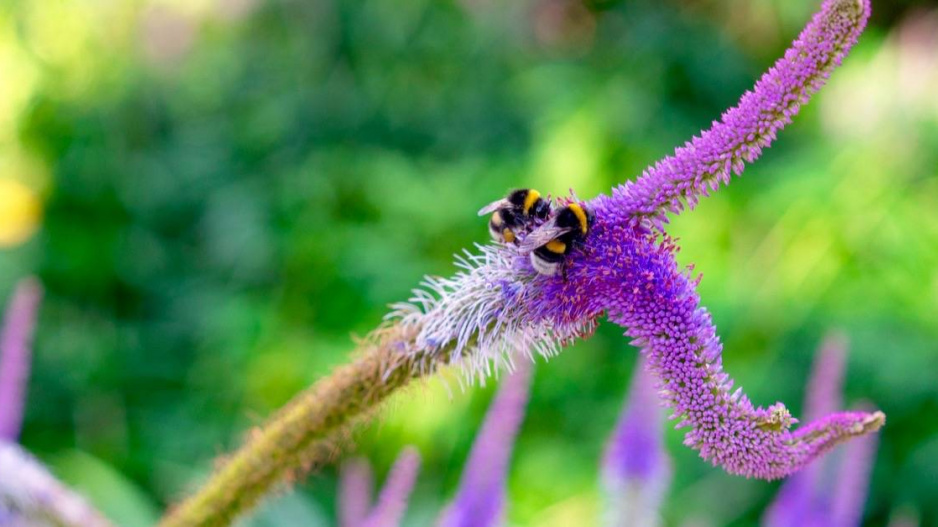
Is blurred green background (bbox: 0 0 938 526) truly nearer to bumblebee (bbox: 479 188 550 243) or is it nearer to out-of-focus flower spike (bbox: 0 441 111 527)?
out-of-focus flower spike (bbox: 0 441 111 527)

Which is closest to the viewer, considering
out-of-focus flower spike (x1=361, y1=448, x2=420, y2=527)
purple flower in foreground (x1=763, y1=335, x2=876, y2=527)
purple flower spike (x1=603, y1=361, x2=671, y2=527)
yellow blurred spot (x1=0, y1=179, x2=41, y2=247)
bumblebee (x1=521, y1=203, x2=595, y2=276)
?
bumblebee (x1=521, y1=203, x2=595, y2=276)

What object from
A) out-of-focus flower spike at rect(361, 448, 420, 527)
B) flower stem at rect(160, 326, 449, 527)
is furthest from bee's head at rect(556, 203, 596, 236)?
out-of-focus flower spike at rect(361, 448, 420, 527)

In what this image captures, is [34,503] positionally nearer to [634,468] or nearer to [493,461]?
[493,461]

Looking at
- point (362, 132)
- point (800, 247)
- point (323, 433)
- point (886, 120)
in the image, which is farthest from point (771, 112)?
point (362, 132)

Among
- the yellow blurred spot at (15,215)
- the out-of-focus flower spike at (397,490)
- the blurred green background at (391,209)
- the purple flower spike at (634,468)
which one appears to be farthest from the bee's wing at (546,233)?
the yellow blurred spot at (15,215)

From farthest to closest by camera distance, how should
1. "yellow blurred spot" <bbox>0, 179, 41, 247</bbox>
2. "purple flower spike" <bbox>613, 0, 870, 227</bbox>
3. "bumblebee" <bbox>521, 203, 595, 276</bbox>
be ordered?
"yellow blurred spot" <bbox>0, 179, 41, 247</bbox> → "bumblebee" <bbox>521, 203, 595, 276</bbox> → "purple flower spike" <bbox>613, 0, 870, 227</bbox>

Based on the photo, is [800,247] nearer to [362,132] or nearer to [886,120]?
[886,120]

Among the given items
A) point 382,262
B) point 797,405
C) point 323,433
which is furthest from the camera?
point 382,262
